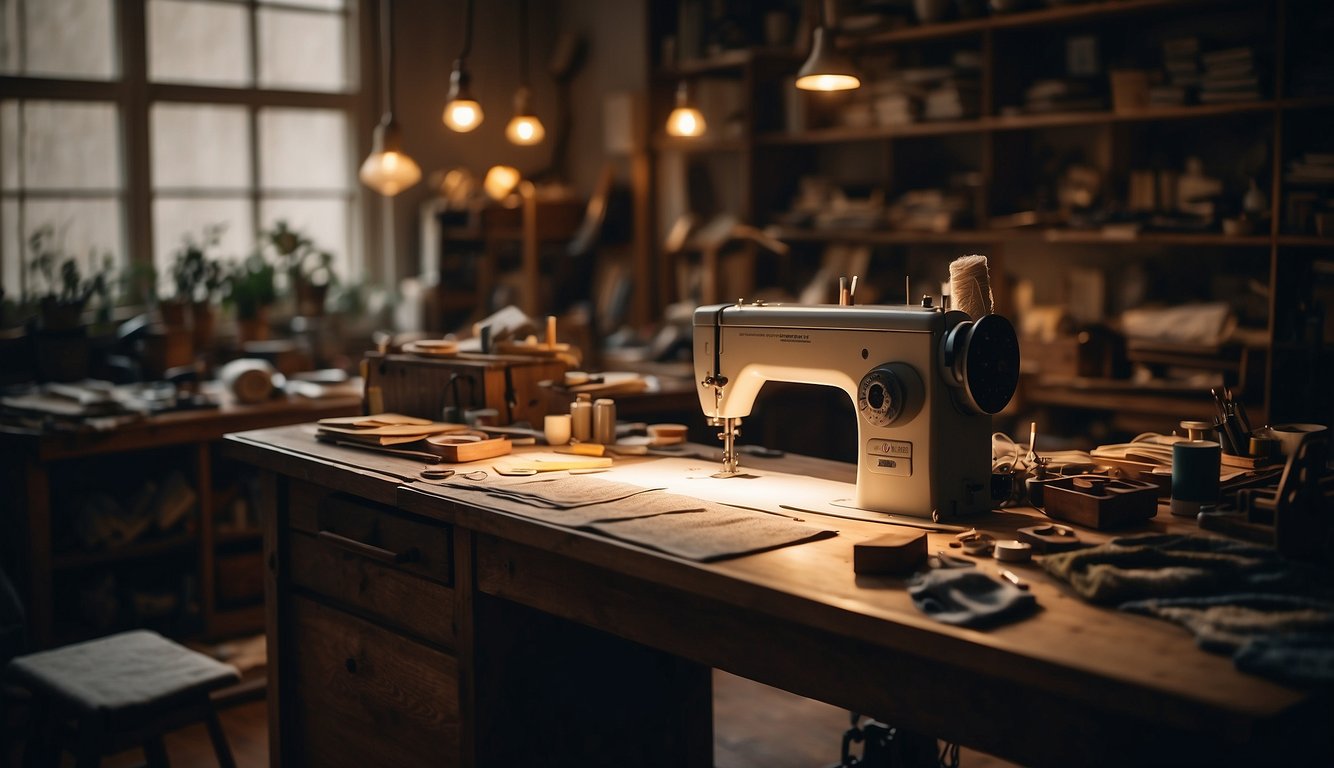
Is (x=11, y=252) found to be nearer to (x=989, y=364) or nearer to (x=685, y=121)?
(x=685, y=121)

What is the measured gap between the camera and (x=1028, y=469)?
2449 mm

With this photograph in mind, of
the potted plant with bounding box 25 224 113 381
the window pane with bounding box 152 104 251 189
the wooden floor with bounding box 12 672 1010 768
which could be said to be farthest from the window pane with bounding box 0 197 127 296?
the wooden floor with bounding box 12 672 1010 768

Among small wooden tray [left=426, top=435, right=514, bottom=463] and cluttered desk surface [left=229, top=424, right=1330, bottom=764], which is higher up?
small wooden tray [left=426, top=435, right=514, bottom=463]

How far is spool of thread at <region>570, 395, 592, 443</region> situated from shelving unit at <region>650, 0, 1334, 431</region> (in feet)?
7.57

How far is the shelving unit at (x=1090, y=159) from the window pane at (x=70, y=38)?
2650 millimetres

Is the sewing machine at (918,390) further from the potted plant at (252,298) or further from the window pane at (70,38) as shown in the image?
the window pane at (70,38)

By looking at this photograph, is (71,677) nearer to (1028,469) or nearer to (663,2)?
(1028,469)

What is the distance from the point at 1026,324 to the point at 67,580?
148 inches

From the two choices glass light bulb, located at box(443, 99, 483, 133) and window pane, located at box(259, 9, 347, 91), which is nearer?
glass light bulb, located at box(443, 99, 483, 133)

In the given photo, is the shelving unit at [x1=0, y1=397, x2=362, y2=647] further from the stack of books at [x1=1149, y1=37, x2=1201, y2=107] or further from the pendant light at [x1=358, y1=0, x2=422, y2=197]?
the stack of books at [x1=1149, y1=37, x2=1201, y2=107]

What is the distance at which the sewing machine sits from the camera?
2219 mm

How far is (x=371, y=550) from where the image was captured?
2.72m

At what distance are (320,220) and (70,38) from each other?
145 cm

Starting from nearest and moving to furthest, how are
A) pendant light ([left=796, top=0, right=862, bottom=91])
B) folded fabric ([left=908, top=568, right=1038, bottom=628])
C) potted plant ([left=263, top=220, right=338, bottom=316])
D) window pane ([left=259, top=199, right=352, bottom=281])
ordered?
folded fabric ([left=908, top=568, right=1038, bottom=628]) → pendant light ([left=796, top=0, right=862, bottom=91]) → potted plant ([left=263, top=220, right=338, bottom=316]) → window pane ([left=259, top=199, right=352, bottom=281])
